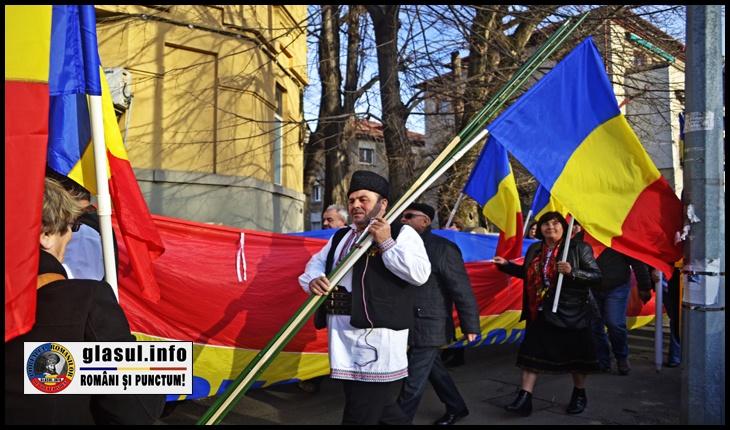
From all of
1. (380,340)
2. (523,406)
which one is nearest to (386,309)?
(380,340)

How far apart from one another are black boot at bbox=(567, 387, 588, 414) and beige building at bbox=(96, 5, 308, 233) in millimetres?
6473

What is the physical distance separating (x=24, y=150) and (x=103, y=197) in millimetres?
578

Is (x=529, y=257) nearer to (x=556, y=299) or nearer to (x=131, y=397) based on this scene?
(x=556, y=299)

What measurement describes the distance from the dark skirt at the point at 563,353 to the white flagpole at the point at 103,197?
138 inches

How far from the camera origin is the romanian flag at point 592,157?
156 inches

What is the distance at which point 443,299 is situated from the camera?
463 cm

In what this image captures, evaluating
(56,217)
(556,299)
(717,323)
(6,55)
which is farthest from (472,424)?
(6,55)

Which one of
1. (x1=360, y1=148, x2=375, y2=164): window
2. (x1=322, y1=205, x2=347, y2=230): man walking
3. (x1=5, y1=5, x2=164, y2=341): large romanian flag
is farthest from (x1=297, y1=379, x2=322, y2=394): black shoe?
(x1=360, y1=148, x2=375, y2=164): window

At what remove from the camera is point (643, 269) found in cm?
690

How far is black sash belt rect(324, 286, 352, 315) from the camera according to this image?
142 inches

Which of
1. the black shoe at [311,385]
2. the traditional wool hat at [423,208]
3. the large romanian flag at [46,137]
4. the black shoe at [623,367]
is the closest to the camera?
the large romanian flag at [46,137]

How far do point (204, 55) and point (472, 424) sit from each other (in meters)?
8.33

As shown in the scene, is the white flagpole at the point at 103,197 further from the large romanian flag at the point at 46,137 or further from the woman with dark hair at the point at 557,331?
the woman with dark hair at the point at 557,331

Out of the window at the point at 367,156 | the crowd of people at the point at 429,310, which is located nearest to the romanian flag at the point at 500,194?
the crowd of people at the point at 429,310
